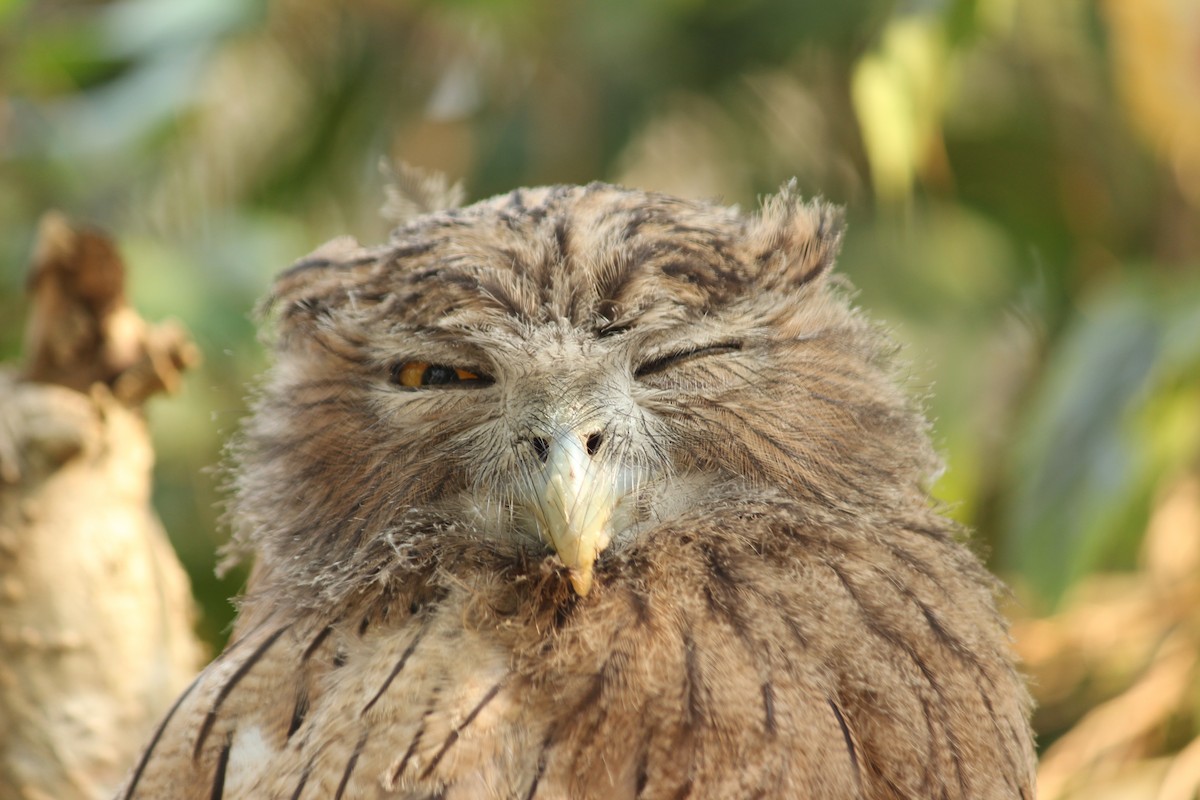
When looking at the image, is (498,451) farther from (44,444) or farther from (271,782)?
(44,444)

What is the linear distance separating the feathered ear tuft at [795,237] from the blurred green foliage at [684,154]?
5.56 ft

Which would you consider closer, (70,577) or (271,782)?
(271,782)

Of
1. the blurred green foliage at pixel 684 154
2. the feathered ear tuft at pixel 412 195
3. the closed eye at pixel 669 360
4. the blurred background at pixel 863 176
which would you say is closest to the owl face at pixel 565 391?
the closed eye at pixel 669 360

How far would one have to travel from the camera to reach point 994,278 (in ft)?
16.8

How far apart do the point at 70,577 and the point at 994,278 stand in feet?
12.6

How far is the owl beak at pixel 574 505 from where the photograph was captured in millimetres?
1438

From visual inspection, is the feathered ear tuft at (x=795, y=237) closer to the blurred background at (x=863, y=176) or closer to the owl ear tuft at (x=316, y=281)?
the owl ear tuft at (x=316, y=281)

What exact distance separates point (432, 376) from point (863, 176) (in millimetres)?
4071

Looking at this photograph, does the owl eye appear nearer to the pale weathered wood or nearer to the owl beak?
the owl beak

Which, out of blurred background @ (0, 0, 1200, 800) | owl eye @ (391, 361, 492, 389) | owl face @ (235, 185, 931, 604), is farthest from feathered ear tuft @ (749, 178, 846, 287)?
blurred background @ (0, 0, 1200, 800)

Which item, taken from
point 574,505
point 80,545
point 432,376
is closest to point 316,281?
point 432,376

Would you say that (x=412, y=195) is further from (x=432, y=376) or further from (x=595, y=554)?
(x=595, y=554)

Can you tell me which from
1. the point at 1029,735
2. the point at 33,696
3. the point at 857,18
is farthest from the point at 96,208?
the point at 1029,735

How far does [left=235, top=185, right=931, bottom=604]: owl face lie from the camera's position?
1532 millimetres
